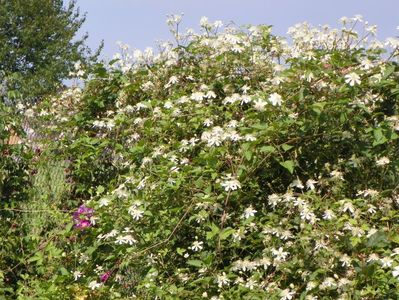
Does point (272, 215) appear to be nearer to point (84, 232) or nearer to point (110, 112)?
point (84, 232)

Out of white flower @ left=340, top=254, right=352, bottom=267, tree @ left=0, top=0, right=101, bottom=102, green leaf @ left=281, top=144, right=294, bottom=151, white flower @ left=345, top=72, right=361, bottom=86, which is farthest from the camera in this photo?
tree @ left=0, top=0, right=101, bottom=102

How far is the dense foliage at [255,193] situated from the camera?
114 inches

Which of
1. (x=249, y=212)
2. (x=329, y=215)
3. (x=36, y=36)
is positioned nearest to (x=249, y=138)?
(x=249, y=212)

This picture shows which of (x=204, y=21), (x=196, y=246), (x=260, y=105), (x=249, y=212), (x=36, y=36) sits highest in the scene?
(x=36, y=36)

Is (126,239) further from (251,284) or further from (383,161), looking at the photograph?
(383,161)

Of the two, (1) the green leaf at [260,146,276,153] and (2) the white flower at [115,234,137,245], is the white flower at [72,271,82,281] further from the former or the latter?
(1) the green leaf at [260,146,276,153]

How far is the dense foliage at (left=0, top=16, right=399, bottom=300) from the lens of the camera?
2891 millimetres

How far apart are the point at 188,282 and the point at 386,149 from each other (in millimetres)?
1030

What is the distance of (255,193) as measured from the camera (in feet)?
10.6

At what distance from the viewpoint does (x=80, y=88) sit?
499 cm

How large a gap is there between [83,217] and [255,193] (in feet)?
3.19

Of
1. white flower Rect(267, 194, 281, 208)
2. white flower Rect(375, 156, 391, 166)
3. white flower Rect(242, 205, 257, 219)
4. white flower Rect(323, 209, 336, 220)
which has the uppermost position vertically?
white flower Rect(375, 156, 391, 166)

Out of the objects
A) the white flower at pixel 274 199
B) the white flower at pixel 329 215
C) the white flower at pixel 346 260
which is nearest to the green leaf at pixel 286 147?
the white flower at pixel 274 199

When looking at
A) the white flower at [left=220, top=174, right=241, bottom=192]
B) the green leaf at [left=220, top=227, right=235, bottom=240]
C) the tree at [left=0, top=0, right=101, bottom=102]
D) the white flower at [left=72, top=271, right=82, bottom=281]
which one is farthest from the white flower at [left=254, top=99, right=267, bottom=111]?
the tree at [left=0, top=0, right=101, bottom=102]
